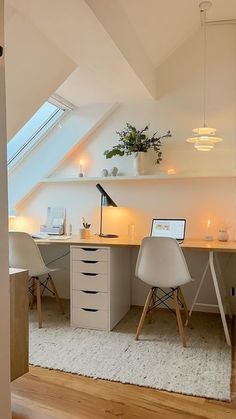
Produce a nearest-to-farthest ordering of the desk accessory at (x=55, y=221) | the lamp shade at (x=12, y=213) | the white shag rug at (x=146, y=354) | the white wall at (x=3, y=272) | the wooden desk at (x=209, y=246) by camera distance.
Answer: the white wall at (x=3, y=272), the white shag rug at (x=146, y=354), the wooden desk at (x=209, y=246), the desk accessory at (x=55, y=221), the lamp shade at (x=12, y=213)

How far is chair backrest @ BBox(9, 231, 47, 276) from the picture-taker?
3258 mm

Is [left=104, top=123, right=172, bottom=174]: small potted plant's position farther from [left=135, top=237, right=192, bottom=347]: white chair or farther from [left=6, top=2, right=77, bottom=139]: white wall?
[left=135, top=237, right=192, bottom=347]: white chair

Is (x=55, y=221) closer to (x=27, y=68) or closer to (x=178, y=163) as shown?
(x=178, y=163)

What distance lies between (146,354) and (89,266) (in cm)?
91

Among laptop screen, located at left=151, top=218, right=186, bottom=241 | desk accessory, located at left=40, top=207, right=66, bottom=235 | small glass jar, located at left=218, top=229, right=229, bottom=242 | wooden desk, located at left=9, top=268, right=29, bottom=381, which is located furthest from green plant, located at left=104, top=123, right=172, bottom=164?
wooden desk, located at left=9, top=268, right=29, bottom=381

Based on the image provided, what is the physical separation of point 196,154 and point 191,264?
1129 millimetres

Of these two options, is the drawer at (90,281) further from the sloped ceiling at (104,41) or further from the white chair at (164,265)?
the sloped ceiling at (104,41)

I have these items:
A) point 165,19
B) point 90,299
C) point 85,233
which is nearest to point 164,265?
point 90,299

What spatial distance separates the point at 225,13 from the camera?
10.7 ft

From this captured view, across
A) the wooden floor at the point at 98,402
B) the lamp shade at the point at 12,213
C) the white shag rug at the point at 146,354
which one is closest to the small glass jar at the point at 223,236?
the white shag rug at the point at 146,354

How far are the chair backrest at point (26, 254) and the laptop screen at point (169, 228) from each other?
3.79ft

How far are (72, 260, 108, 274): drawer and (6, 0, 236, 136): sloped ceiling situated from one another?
4.38 ft

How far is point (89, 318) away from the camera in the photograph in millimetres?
3195

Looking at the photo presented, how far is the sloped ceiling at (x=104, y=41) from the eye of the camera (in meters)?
2.20
